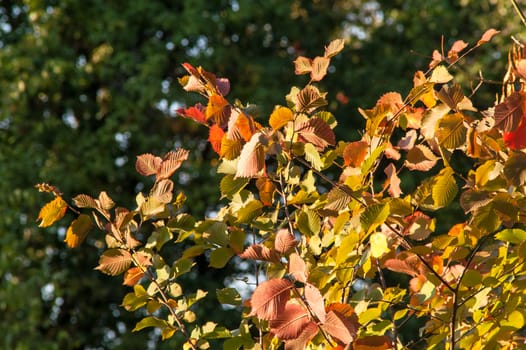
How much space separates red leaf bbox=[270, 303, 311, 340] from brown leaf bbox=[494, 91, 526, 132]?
1.42 ft

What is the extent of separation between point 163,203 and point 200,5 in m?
5.30

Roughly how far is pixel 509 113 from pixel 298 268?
1.36ft

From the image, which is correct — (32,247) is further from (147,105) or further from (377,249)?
(377,249)

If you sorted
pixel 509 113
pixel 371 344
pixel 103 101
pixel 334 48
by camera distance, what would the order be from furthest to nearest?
pixel 103 101
pixel 334 48
pixel 371 344
pixel 509 113

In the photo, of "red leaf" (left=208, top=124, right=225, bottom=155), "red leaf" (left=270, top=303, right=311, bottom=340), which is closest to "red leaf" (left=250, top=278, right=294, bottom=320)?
"red leaf" (left=270, top=303, right=311, bottom=340)

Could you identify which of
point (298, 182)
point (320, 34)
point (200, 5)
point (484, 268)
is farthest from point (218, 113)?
point (320, 34)

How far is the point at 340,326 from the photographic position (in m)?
1.29

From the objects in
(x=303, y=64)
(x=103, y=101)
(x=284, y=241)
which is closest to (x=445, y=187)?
(x=284, y=241)

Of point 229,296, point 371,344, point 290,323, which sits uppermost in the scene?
point 290,323

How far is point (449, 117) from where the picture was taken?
138 centimetres

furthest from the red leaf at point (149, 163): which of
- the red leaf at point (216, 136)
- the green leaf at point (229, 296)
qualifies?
the green leaf at point (229, 296)

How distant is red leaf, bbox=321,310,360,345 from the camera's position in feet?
4.18

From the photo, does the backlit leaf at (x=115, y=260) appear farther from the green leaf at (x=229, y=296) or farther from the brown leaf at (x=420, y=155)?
the brown leaf at (x=420, y=155)

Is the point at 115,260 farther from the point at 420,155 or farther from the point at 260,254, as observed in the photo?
the point at 420,155
